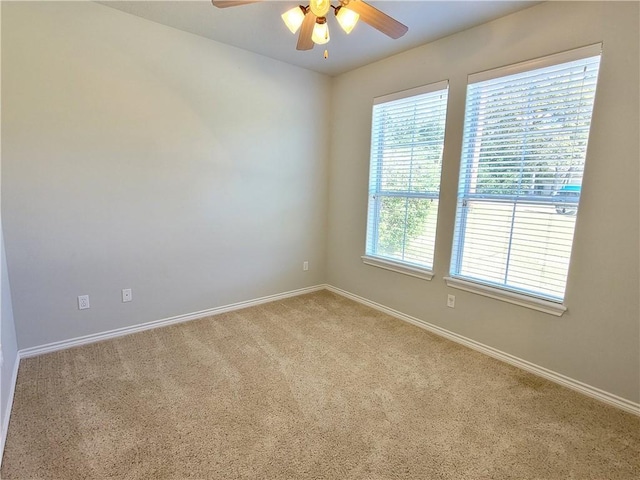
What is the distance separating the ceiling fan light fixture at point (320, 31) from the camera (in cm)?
180

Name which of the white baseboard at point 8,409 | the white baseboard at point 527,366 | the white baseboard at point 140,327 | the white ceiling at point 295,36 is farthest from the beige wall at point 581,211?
the white baseboard at point 8,409

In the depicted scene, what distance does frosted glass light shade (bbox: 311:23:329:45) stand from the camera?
5.99 ft

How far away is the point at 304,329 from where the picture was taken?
2.97 meters

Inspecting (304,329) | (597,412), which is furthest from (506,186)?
(304,329)

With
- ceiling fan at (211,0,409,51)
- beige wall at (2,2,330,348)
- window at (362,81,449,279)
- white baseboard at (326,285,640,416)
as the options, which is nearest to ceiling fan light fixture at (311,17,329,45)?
ceiling fan at (211,0,409,51)

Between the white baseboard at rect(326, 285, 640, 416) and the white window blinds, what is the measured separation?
Result: 558mm

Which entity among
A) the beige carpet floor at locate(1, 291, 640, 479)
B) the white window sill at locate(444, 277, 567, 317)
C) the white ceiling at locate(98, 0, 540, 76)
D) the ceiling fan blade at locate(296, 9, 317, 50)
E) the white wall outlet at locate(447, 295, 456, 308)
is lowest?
the beige carpet floor at locate(1, 291, 640, 479)

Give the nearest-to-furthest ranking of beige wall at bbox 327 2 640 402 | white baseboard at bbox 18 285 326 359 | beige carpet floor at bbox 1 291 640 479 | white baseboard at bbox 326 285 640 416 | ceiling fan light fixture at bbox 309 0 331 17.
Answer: beige carpet floor at bbox 1 291 640 479, ceiling fan light fixture at bbox 309 0 331 17, beige wall at bbox 327 2 640 402, white baseboard at bbox 326 285 640 416, white baseboard at bbox 18 285 326 359

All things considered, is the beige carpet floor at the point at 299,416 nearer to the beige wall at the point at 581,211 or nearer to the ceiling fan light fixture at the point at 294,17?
the beige wall at the point at 581,211

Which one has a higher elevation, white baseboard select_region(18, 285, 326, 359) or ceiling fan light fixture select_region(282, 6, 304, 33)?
ceiling fan light fixture select_region(282, 6, 304, 33)

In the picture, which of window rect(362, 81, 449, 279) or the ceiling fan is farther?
window rect(362, 81, 449, 279)

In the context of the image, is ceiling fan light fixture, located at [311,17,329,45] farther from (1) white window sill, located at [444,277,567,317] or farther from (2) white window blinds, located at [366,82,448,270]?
(1) white window sill, located at [444,277,567,317]

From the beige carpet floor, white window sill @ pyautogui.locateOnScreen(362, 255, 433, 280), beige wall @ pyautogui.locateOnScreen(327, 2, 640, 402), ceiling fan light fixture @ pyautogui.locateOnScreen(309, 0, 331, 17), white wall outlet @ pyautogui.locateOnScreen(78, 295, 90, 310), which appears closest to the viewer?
the beige carpet floor

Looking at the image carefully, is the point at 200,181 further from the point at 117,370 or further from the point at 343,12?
the point at 343,12
